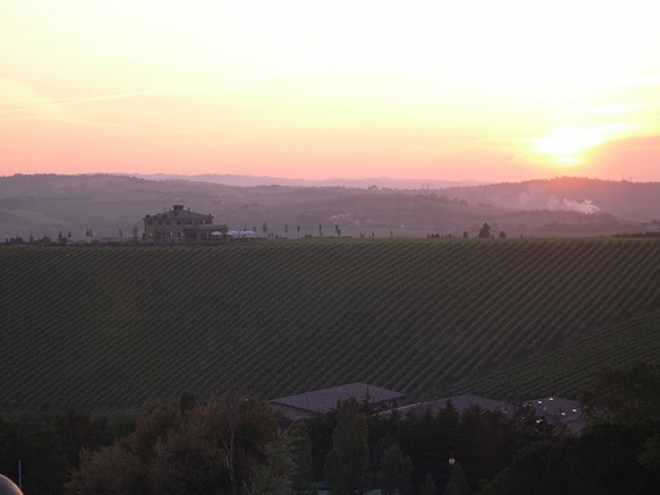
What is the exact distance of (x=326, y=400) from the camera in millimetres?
39312

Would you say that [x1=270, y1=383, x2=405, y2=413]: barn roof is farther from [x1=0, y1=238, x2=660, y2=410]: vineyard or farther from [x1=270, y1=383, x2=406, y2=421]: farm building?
[x1=0, y1=238, x2=660, y2=410]: vineyard

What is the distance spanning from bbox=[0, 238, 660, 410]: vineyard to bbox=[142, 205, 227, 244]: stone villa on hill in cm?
1010

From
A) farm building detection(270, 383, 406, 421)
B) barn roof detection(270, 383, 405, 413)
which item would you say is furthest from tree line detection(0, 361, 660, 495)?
barn roof detection(270, 383, 405, 413)

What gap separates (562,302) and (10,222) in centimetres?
16195

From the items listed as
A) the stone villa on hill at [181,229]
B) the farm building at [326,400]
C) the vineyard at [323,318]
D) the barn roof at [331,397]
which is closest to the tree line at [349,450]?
the farm building at [326,400]

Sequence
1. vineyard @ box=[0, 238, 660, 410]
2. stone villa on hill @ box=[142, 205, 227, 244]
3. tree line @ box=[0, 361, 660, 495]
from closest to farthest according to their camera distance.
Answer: tree line @ box=[0, 361, 660, 495] < vineyard @ box=[0, 238, 660, 410] < stone villa on hill @ box=[142, 205, 227, 244]

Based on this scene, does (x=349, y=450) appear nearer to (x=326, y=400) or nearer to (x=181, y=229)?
(x=326, y=400)

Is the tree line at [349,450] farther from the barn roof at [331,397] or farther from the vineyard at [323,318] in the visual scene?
the vineyard at [323,318]

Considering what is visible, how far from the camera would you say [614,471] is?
1989 cm

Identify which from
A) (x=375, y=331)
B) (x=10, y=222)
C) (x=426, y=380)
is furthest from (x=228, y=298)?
(x=10, y=222)

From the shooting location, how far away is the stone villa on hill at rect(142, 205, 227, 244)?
84081mm

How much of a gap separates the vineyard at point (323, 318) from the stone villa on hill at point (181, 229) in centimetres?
1010

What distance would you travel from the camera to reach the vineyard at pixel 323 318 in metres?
48.2

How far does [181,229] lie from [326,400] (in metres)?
54.1
